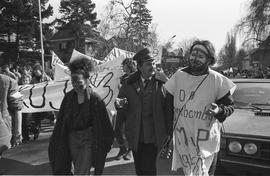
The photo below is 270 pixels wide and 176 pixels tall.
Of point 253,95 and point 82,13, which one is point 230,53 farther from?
point 253,95

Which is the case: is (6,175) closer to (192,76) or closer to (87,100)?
(87,100)

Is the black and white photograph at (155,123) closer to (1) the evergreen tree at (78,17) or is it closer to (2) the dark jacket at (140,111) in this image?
(2) the dark jacket at (140,111)

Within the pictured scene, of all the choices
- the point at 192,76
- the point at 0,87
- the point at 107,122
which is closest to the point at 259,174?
the point at 192,76

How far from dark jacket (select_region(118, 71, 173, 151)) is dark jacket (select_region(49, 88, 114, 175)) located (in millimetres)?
269

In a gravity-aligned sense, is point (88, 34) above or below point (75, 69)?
above

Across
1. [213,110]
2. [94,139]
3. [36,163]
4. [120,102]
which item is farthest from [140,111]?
[36,163]

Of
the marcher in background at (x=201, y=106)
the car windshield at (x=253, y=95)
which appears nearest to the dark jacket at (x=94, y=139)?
the marcher in background at (x=201, y=106)

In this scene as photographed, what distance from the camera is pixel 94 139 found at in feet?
11.6

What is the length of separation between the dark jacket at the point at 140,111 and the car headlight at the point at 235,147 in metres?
1.15

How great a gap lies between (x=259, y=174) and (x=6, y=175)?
12.5ft

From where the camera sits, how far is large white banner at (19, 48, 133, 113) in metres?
7.40

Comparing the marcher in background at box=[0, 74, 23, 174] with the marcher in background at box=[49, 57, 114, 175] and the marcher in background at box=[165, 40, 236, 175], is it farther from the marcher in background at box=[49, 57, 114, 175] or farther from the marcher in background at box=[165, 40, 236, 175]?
the marcher in background at box=[165, 40, 236, 175]

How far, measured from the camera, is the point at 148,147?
12.4 ft

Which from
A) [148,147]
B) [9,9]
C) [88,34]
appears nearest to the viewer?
[148,147]
